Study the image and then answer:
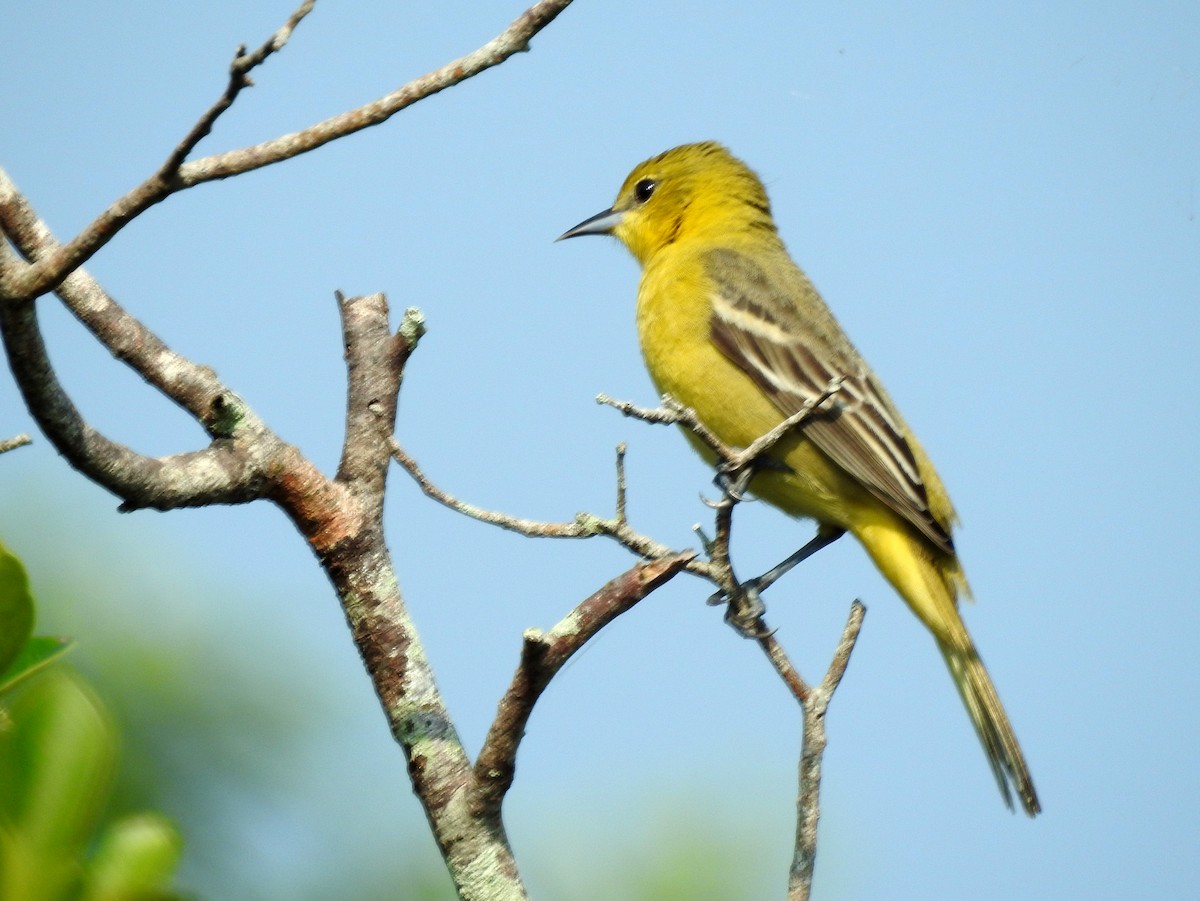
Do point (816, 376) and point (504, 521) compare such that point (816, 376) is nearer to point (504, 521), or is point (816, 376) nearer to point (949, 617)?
point (949, 617)

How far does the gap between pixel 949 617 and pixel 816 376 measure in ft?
4.10

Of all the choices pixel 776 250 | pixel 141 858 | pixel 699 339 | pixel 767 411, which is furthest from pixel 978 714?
pixel 141 858

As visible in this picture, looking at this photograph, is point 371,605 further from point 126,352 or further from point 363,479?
point 126,352

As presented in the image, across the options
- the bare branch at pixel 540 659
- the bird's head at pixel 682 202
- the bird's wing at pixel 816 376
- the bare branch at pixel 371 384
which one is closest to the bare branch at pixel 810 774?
the bare branch at pixel 540 659

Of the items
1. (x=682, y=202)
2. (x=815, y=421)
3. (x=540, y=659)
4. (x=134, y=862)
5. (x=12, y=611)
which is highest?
(x=682, y=202)

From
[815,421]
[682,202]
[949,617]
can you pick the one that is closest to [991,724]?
[949,617]

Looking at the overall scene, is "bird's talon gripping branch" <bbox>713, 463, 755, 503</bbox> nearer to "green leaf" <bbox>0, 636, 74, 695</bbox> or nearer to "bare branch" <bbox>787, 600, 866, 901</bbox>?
"bare branch" <bbox>787, 600, 866, 901</bbox>

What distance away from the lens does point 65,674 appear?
6.26ft

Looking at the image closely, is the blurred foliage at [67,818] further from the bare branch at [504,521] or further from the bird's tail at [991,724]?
the bird's tail at [991,724]

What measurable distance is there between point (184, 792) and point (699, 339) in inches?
116

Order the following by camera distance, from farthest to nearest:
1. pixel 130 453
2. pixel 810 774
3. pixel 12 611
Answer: pixel 810 774, pixel 130 453, pixel 12 611

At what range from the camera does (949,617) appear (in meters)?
5.71

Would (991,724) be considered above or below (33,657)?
above

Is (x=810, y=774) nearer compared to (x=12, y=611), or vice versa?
(x=12, y=611)
